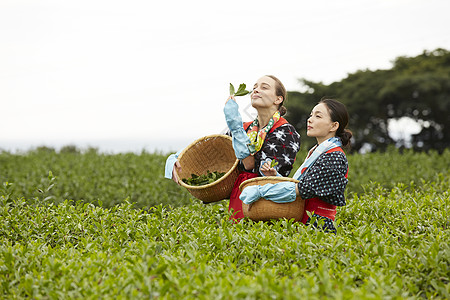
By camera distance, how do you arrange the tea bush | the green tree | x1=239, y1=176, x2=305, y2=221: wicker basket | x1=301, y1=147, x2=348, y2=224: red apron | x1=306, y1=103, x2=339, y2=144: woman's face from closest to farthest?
1. the tea bush
2. x1=239, y1=176, x2=305, y2=221: wicker basket
3. x1=301, y1=147, x2=348, y2=224: red apron
4. x1=306, y1=103, x2=339, y2=144: woman's face
5. the green tree

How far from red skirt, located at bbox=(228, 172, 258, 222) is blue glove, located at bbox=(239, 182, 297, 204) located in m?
0.46

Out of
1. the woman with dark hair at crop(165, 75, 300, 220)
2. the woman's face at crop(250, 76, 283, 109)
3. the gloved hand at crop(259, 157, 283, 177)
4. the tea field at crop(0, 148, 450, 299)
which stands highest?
the woman's face at crop(250, 76, 283, 109)

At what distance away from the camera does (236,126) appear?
13.6ft

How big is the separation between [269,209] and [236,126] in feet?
2.57

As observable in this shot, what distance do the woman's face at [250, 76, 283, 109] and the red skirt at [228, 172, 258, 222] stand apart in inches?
26.2

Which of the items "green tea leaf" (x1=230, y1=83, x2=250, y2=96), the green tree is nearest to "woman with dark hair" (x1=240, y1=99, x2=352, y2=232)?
"green tea leaf" (x1=230, y1=83, x2=250, y2=96)

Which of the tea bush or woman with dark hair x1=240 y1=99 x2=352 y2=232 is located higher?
woman with dark hair x1=240 y1=99 x2=352 y2=232

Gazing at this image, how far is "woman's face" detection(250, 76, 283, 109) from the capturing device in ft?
14.6

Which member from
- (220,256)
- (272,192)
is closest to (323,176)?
(272,192)

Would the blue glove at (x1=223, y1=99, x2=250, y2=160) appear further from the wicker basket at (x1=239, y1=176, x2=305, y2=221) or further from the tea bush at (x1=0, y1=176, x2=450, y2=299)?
the tea bush at (x1=0, y1=176, x2=450, y2=299)

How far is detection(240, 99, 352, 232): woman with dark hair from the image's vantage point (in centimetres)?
394

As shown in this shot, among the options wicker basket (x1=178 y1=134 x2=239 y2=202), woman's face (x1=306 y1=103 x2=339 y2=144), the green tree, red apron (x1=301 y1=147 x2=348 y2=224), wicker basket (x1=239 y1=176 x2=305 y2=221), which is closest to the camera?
wicker basket (x1=239 y1=176 x2=305 y2=221)

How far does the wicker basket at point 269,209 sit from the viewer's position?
13.4 ft

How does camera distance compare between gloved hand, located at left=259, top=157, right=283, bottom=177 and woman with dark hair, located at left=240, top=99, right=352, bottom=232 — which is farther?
gloved hand, located at left=259, top=157, right=283, bottom=177
